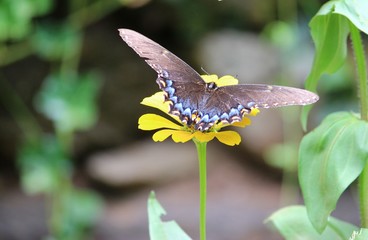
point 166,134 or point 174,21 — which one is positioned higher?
point 174,21

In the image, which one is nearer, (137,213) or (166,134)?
(166,134)

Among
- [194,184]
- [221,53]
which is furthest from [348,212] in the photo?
[221,53]

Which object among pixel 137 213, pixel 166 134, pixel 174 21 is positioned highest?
pixel 174 21

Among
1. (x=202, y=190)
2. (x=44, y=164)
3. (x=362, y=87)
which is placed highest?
(x=362, y=87)

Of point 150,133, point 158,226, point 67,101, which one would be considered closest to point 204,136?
point 158,226

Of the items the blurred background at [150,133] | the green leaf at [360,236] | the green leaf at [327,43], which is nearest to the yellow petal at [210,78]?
the green leaf at [327,43]

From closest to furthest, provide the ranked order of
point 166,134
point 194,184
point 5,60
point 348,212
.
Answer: point 166,134
point 5,60
point 348,212
point 194,184

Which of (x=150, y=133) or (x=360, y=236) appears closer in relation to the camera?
(x=360, y=236)

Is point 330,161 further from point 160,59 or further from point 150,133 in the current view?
point 150,133

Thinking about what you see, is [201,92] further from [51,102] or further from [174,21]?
[174,21]
